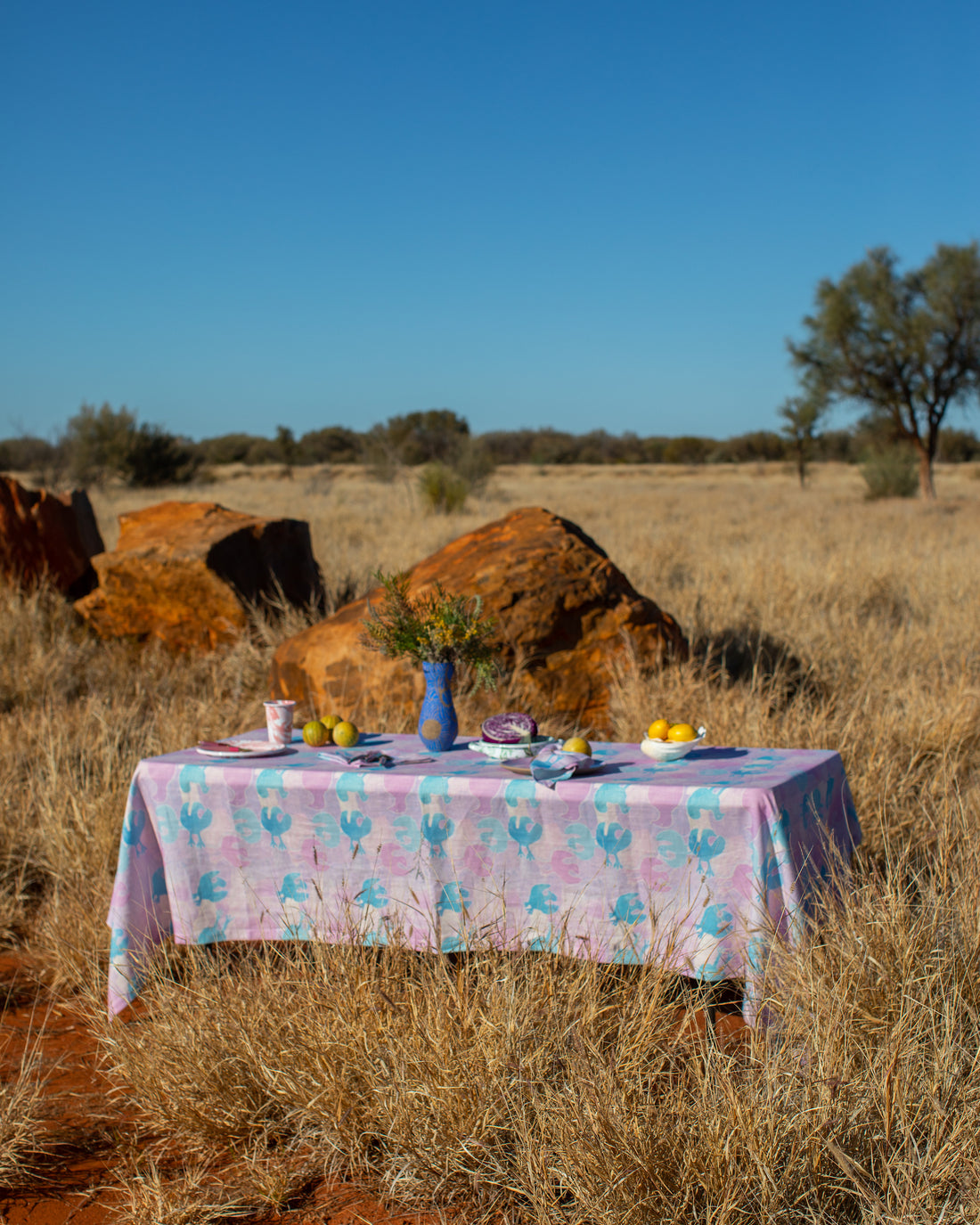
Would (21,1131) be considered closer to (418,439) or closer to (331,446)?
(418,439)

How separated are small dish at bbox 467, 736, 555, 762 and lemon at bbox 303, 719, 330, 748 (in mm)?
518

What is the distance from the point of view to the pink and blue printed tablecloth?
8.54ft

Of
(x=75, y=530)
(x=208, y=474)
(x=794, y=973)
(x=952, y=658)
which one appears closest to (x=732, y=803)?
(x=794, y=973)

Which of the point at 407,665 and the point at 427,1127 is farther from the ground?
the point at 407,665

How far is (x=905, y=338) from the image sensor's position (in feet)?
72.7

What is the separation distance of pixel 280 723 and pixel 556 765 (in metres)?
1.01

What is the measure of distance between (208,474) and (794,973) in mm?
32141

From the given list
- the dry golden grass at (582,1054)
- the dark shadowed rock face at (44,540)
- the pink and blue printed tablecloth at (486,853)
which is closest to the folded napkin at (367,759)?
the pink and blue printed tablecloth at (486,853)

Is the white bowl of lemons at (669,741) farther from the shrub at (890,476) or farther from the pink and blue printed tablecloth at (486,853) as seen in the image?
the shrub at (890,476)

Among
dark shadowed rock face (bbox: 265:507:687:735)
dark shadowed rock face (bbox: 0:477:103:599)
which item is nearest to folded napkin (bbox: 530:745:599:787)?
dark shadowed rock face (bbox: 265:507:687:735)

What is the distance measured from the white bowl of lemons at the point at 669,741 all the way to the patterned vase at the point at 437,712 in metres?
0.63

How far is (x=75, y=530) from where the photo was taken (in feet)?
26.4

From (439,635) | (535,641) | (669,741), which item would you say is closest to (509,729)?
(439,635)

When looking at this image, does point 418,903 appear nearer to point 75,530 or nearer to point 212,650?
point 212,650
